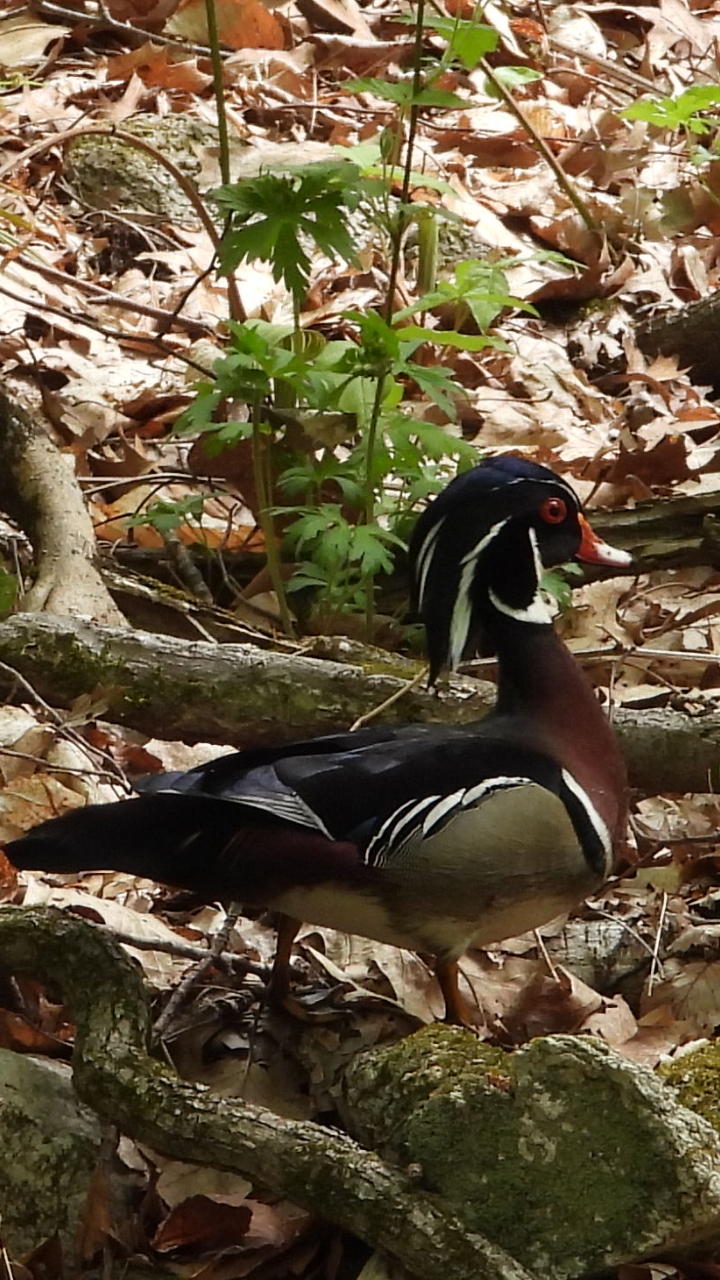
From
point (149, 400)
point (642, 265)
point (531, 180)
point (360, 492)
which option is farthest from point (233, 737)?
point (531, 180)

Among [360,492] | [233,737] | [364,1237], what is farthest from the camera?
[360,492]

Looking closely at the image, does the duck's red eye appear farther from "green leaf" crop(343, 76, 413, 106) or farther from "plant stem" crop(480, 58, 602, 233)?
"plant stem" crop(480, 58, 602, 233)

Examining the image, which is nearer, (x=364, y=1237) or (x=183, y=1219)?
(x=364, y=1237)

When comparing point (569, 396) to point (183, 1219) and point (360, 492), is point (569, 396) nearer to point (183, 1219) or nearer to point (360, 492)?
point (360, 492)

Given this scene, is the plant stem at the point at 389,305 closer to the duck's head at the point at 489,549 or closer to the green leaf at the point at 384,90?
the green leaf at the point at 384,90

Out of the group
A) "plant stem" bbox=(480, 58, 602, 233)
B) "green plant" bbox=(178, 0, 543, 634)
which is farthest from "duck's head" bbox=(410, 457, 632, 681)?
"plant stem" bbox=(480, 58, 602, 233)

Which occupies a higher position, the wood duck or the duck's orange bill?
the duck's orange bill

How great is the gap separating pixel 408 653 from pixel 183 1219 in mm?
1898

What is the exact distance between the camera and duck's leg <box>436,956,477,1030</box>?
2.47 meters

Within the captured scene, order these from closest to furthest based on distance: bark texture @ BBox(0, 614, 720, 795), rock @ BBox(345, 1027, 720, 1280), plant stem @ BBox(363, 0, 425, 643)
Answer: rock @ BBox(345, 1027, 720, 1280), bark texture @ BBox(0, 614, 720, 795), plant stem @ BBox(363, 0, 425, 643)

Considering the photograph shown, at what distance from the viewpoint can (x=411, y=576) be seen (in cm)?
269

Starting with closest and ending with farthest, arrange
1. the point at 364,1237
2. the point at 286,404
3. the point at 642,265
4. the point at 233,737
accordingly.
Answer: the point at 364,1237, the point at 233,737, the point at 286,404, the point at 642,265

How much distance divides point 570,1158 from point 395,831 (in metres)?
0.60

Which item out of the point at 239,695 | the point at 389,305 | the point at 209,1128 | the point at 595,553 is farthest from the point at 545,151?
the point at 209,1128
